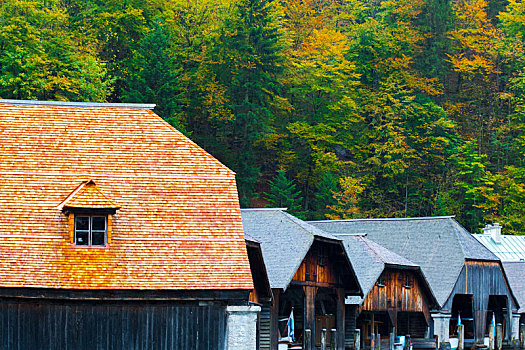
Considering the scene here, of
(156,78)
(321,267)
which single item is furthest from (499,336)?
(156,78)

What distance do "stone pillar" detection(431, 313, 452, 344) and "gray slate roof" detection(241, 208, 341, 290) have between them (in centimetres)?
1296

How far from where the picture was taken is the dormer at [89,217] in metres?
30.5

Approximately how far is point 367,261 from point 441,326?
7.90 metres

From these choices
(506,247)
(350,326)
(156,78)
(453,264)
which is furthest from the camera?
(156,78)

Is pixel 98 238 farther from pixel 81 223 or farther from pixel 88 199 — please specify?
pixel 88 199

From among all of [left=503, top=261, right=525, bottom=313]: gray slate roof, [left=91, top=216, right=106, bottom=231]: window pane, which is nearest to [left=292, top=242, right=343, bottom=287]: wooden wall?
[left=91, top=216, right=106, bottom=231]: window pane

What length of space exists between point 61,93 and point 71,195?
1446 inches

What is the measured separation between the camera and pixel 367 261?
49125 millimetres

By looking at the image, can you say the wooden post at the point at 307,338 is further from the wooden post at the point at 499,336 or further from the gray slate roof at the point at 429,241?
the wooden post at the point at 499,336

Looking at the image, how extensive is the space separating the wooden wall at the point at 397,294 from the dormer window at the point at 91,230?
67.3ft

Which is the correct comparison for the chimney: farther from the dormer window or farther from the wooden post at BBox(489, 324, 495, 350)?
the dormer window

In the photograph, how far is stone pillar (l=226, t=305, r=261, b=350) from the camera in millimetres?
30469

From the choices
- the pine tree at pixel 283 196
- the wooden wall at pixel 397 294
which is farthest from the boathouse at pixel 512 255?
the pine tree at pixel 283 196

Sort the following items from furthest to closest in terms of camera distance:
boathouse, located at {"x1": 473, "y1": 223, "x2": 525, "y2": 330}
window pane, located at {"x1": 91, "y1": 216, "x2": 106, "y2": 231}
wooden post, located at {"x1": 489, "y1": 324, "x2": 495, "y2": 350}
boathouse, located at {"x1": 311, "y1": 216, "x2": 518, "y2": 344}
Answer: boathouse, located at {"x1": 473, "y1": 223, "x2": 525, "y2": 330} < boathouse, located at {"x1": 311, "y1": 216, "x2": 518, "y2": 344} < wooden post, located at {"x1": 489, "y1": 324, "x2": 495, "y2": 350} < window pane, located at {"x1": 91, "y1": 216, "x2": 106, "y2": 231}
